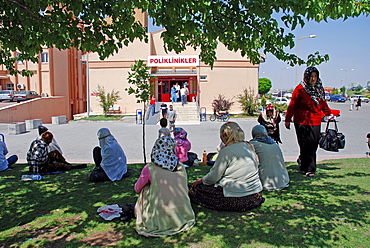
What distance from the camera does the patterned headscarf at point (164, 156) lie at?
3549 mm

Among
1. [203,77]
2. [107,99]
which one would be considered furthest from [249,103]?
[107,99]

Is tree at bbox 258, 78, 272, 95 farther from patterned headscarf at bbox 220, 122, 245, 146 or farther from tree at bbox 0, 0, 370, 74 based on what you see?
patterned headscarf at bbox 220, 122, 245, 146

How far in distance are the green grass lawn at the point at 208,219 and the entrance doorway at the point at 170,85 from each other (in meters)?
23.8

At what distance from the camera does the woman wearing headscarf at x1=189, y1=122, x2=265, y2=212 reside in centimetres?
396

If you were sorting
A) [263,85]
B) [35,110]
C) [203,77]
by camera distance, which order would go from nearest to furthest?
[35,110], [203,77], [263,85]

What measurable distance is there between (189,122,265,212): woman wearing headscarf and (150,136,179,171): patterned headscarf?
690mm

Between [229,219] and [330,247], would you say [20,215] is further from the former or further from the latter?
[330,247]

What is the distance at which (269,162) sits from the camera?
4.98 m

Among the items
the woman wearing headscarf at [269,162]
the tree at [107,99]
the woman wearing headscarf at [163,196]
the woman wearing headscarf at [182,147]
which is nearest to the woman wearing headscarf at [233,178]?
the woman wearing headscarf at [163,196]

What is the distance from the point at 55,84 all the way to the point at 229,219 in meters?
33.2

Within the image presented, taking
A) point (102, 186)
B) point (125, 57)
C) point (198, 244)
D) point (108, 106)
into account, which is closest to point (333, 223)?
point (198, 244)

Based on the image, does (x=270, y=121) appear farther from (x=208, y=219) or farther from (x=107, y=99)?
(x=107, y=99)

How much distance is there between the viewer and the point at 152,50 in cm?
3053

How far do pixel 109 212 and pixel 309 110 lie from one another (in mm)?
4024
